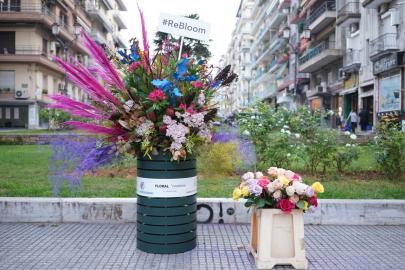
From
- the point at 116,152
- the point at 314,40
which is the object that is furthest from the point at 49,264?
the point at 314,40

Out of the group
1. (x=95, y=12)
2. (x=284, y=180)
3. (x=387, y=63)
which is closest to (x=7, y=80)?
(x=95, y=12)

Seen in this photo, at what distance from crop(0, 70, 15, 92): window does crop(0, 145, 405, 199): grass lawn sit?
32.9 m

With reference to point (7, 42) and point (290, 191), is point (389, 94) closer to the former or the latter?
point (290, 191)

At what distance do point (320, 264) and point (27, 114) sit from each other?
134 feet

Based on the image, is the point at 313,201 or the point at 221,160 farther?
the point at 221,160

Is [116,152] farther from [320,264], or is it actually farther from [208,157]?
[208,157]

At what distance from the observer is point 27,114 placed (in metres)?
41.7

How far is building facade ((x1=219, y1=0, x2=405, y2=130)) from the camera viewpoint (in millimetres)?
24031

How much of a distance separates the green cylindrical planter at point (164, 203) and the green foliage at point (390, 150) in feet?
15.3

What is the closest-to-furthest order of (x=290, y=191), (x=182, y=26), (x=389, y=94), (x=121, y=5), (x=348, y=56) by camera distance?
(x=290, y=191) < (x=182, y=26) < (x=389, y=94) < (x=348, y=56) < (x=121, y=5)

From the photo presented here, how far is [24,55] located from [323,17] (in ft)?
82.2

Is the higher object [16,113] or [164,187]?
[16,113]

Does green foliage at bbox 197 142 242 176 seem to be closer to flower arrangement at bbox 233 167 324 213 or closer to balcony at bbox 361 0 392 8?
flower arrangement at bbox 233 167 324 213

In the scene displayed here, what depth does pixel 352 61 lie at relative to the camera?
3033 centimetres
